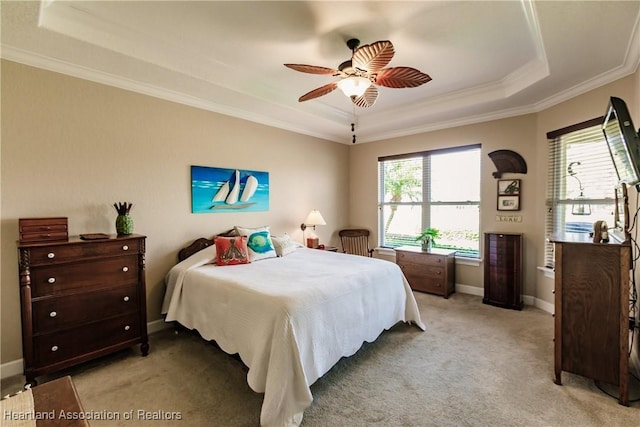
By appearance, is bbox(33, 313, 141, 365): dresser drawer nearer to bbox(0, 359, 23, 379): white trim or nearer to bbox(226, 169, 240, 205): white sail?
bbox(0, 359, 23, 379): white trim

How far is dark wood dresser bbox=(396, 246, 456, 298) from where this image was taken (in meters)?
4.19

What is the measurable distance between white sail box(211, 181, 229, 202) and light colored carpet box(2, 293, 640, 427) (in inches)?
63.2

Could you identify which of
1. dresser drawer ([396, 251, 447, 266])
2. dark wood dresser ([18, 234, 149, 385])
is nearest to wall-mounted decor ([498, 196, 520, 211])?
dresser drawer ([396, 251, 447, 266])

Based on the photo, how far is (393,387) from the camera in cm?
218

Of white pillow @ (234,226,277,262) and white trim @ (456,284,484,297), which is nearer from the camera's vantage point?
white pillow @ (234,226,277,262)

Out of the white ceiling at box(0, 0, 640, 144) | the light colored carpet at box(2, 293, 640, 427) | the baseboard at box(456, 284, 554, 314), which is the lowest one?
the light colored carpet at box(2, 293, 640, 427)

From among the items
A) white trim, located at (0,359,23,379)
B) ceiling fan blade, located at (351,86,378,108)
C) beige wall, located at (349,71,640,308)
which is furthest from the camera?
beige wall, located at (349,71,640,308)

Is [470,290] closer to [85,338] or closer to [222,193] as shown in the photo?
[222,193]

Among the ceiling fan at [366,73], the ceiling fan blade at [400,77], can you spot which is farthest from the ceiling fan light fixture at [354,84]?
the ceiling fan blade at [400,77]

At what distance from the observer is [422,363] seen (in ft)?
8.20

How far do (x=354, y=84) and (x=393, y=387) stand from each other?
241cm

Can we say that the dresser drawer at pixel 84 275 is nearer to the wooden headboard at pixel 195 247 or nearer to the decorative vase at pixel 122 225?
the decorative vase at pixel 122 225

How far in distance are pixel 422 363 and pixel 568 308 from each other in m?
1.18

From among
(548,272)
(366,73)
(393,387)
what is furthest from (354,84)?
(548,272)
